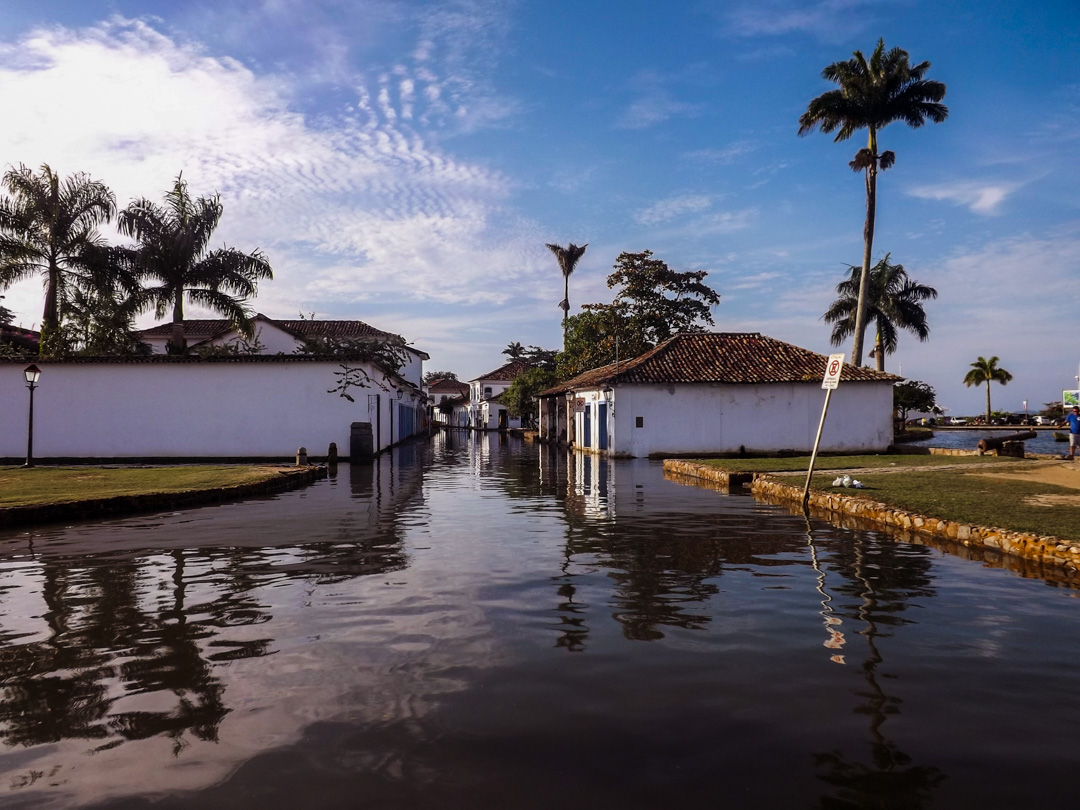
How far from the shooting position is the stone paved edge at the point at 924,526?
26.9 feet

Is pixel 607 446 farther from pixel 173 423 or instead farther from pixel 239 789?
pixel 239 789

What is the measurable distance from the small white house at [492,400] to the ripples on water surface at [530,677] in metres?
63.3

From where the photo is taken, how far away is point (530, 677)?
473cm

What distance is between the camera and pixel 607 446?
98.9ft

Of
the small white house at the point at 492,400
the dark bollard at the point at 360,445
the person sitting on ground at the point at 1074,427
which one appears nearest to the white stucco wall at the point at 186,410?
the dark bollard at the point at 360,445

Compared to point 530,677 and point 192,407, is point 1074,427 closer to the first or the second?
point 530,677

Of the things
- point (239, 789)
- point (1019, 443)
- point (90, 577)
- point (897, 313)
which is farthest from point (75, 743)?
point (897, 313)

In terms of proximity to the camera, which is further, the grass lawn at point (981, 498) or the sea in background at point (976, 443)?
the sea in background at point (976, 443)

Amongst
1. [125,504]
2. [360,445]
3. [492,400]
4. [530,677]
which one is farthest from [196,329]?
[530,677]

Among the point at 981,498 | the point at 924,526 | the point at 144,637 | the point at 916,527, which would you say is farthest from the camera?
the point at 981,498

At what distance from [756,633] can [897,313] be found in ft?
146

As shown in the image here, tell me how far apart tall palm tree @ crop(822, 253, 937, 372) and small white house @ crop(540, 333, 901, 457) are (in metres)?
16.8

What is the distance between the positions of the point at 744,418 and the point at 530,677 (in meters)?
26.4

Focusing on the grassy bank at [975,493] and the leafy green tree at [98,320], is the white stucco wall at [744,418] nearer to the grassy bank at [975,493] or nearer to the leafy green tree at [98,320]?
Answer: the grassy bank at [975,493]
